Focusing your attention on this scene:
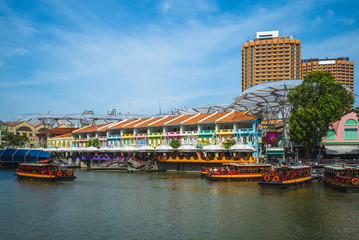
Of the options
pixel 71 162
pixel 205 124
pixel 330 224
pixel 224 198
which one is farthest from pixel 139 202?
pixel 71 162

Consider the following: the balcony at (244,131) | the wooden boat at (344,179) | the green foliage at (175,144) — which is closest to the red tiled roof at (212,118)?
the balcony at (244,131)

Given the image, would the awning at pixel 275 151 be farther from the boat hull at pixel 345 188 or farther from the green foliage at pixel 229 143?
the boat hull at pixel 345 188

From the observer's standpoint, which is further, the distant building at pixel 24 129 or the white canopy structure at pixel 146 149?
the distant building at pixel 24 129

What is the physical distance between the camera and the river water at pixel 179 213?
80.1 feet

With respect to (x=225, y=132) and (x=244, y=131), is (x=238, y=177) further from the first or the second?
(x=225, y=132)

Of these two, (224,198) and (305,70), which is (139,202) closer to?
(224,198)

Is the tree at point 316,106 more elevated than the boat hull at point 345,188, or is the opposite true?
the tree at point 316,106

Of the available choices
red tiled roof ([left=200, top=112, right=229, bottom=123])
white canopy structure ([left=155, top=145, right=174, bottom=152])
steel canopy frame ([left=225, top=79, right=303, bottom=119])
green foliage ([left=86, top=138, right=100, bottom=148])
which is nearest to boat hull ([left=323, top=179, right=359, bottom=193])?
steel canopy frame ([left=225, top=79, right=303, bottom=119])

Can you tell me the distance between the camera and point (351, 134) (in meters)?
61.5

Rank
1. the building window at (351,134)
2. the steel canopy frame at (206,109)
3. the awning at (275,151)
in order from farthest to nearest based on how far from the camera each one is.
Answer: the steel canopy frame at (206,109) < the awning at (275,151) < the building window at (351,134)

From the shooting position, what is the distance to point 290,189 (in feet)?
139

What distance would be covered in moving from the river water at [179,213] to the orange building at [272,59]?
105872 millimetres

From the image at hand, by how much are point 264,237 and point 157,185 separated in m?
25.7

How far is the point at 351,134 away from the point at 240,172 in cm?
2428
